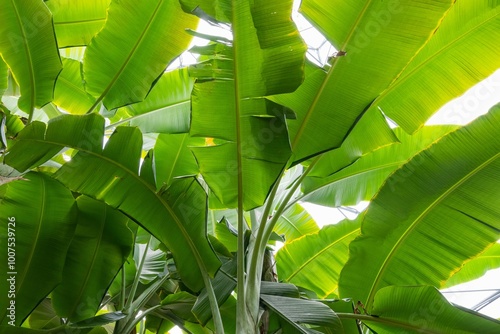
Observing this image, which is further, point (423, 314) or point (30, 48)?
point (30, 48)

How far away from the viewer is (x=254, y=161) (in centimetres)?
124

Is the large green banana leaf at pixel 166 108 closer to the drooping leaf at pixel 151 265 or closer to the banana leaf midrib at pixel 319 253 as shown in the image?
the drooping leaf at pixel 151 265

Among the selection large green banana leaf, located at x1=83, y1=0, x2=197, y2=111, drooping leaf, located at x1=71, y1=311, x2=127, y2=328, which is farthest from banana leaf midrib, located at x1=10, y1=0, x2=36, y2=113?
drooping leaf, located at x1=71, y1=311, x2=127, y2=328

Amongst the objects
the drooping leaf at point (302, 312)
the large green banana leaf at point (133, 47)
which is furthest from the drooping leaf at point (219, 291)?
the large green banana leaf at point (133, 47)

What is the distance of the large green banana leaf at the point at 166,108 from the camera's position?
1.65 meters

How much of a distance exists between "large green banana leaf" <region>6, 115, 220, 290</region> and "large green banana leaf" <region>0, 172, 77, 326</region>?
111 mm

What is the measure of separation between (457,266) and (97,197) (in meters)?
1.03

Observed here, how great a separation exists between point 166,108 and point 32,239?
0.62 meters

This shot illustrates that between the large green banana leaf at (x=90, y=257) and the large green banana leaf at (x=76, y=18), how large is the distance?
587 millimetres

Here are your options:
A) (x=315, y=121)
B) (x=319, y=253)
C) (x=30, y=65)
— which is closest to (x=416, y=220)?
(x=315, y=121)

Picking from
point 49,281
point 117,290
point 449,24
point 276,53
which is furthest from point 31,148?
point 449,24

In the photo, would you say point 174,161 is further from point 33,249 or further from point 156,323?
point 156,323

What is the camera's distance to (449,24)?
1332mm

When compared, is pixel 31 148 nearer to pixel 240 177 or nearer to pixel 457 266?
pixel 240 177
